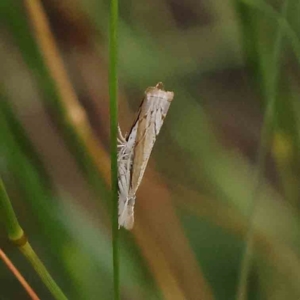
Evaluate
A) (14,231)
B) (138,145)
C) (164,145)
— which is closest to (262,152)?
(164,145)

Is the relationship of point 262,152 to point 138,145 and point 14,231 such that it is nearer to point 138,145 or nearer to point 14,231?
point 138,145

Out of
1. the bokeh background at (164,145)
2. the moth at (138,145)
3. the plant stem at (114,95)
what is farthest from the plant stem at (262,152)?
the plant stem at (114,95)

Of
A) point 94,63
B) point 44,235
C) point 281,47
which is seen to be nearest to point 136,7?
point 94,63

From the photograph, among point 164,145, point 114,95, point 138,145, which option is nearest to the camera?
point 114,95

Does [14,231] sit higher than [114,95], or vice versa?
[114,95]

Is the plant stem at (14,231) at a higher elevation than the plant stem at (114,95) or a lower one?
lower

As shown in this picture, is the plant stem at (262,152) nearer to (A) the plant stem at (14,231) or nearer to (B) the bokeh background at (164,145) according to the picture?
(B) the bokeh background at (164,145)
